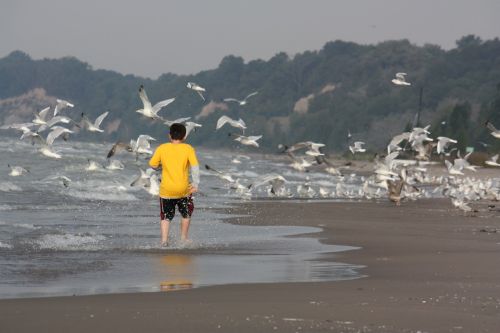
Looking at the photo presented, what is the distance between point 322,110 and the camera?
160000 millimetres

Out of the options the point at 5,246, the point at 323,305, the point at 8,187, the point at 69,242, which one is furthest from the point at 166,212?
the point at 8,187

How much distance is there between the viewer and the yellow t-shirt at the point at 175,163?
1243 centimetres

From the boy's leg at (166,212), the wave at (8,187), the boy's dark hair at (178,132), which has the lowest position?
the wave at (8,187)

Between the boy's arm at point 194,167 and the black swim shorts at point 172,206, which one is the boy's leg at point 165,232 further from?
the boy's arm at point 194,167

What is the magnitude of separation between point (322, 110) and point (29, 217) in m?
143

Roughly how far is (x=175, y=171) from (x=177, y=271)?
2.49 meters

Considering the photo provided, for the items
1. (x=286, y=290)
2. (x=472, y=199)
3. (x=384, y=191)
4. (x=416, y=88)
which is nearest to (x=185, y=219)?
Result: (x=286, y=290)

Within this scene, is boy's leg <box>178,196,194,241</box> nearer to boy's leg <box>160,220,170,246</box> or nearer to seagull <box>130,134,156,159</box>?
boy's leg <box>160,220,170,246</box>

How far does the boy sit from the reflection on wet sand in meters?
1.00

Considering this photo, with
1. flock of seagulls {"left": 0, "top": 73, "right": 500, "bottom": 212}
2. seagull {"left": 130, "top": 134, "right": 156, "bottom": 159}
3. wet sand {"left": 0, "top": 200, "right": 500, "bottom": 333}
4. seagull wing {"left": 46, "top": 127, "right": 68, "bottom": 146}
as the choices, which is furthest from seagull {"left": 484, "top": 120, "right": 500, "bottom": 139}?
wet sand {"left": 0, "top": 200, "right": 500, "bottom": 333}

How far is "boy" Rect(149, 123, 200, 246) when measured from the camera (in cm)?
1244

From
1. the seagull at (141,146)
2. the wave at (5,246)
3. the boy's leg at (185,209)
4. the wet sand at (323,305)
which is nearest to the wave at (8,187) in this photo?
the seagull at (141,146)

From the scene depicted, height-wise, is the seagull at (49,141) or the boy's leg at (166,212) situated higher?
the seagull at (49,141)

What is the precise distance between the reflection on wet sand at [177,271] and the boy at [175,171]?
3.29 ft
